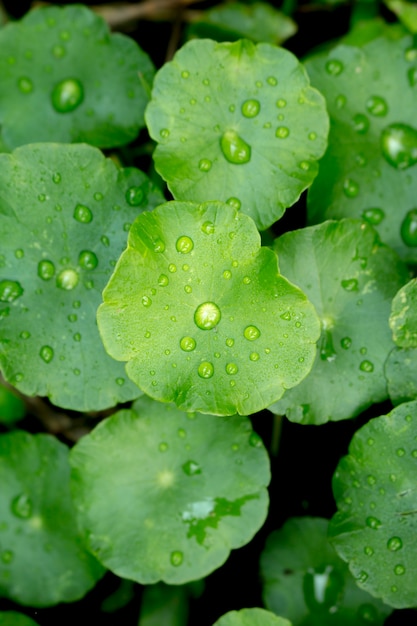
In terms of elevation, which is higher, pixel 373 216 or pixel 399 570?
pixel 373 216

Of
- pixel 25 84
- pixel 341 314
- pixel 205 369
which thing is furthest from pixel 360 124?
pixel 25 84

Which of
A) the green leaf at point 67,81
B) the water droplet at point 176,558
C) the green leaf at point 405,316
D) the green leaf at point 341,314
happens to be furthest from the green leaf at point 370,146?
the water droplet at point 176,558

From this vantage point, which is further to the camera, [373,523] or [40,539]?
[40,539]

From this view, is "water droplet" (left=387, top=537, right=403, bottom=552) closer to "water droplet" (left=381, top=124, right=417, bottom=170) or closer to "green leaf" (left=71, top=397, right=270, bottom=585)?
"green leaf" (left=71, top=397, right=270, bottom=585)

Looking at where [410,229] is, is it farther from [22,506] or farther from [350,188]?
[22,506]

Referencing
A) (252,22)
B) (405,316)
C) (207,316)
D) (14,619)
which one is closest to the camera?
(207,316)

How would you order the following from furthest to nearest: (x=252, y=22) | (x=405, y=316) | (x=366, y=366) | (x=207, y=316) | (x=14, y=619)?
(x=252, y=22) → (x=14, y=619) → (x=366, y=366) → (x=405, y=316) → (x=207, y=316)

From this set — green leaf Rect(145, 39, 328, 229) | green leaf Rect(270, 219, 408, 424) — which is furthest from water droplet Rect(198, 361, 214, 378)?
green leaf Rect(145, 39, 328, 229)

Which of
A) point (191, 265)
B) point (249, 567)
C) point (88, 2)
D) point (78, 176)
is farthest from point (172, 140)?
point (249, 567)
